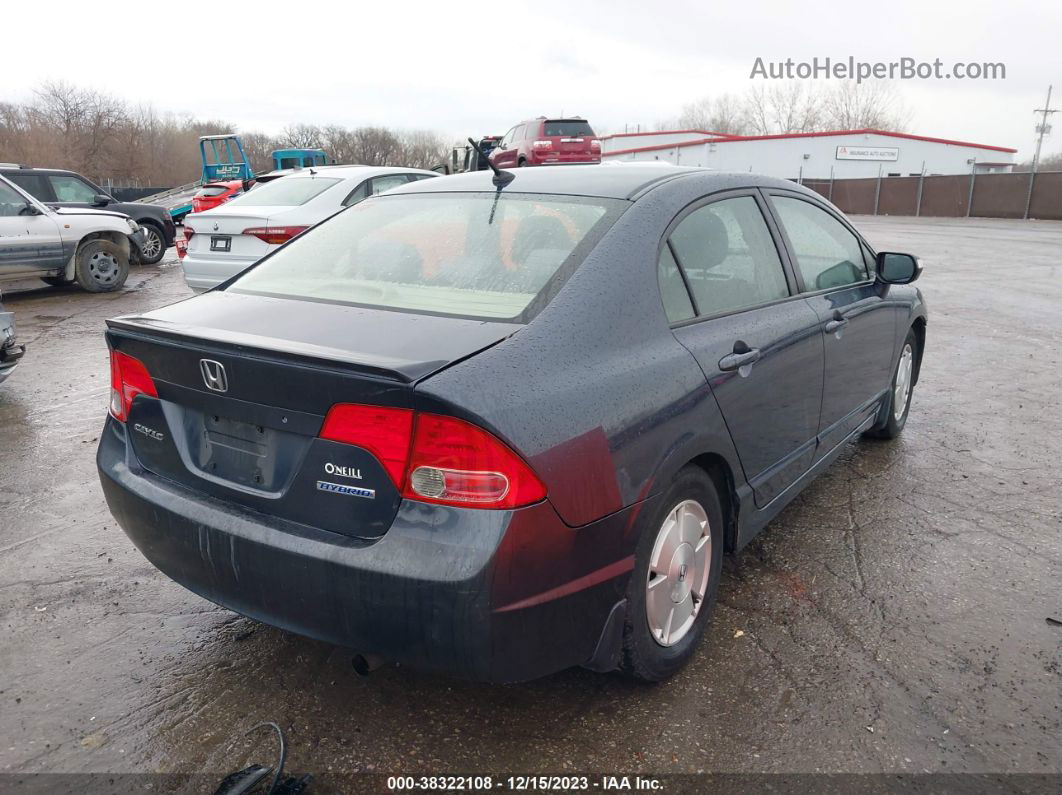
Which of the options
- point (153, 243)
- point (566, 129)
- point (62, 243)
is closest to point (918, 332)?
point (62, 243)

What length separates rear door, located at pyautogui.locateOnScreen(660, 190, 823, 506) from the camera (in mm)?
2674

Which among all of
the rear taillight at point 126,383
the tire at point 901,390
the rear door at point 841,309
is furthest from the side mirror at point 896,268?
the rear taillight at point 126,383

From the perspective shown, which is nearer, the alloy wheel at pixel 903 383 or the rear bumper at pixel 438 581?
the rear bumper at pixel 438 581

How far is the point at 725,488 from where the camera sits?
2.83 metres

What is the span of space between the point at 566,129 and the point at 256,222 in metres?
14.5

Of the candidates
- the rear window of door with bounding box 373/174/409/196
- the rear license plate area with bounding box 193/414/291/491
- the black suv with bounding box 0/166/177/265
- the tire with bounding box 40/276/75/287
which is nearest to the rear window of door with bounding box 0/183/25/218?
the tire with bounding box 40/276/75/287

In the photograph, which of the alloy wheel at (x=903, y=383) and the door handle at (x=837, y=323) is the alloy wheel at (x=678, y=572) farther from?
the alloy wheel at (x=903, y=383)

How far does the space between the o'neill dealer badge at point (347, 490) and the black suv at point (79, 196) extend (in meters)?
12.3

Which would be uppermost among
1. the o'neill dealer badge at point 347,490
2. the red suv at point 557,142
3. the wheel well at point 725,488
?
the red suv at point 557,142

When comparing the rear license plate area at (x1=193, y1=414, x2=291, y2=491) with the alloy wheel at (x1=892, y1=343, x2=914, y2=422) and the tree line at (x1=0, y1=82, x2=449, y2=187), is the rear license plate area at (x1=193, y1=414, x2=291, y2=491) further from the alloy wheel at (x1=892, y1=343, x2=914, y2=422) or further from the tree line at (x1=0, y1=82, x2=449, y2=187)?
the tree line at (x1=0, y1=82, x2=449, y2=187)

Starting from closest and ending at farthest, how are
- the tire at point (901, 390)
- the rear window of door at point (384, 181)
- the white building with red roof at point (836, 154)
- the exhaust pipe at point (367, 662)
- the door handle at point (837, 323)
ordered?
the exhaust pipe at point (367, 662), the door handle at point (837, 323), the tire at point (901, 390), the rear window of door at point (384, 181), the white building with red roof at point (836, 154)

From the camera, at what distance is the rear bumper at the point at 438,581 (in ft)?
6.30

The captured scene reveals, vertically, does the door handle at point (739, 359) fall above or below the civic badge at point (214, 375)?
below

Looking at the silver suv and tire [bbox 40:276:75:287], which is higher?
the silver suv
